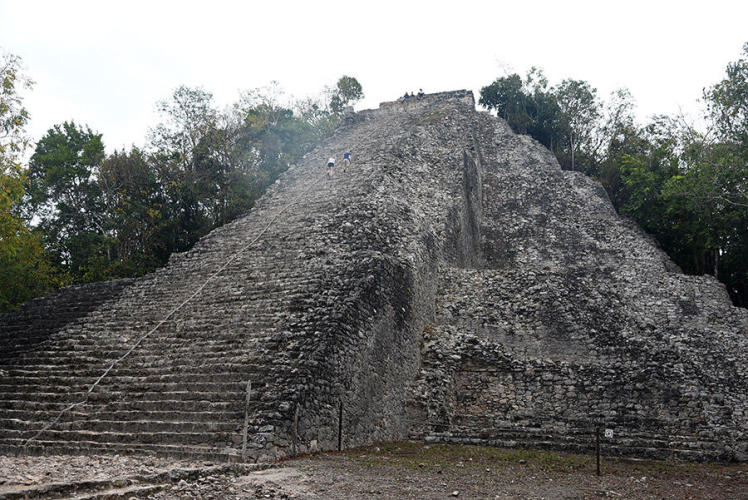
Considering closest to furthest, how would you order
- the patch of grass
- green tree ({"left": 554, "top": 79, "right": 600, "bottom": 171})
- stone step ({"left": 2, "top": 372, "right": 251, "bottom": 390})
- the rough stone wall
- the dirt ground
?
the dirt ground
the patch of grass
stone step ({"left": 2, "top": 372, "right": 251, "bottom": 390})
the rough stone wall
green tree ({"left": 554, "top": 79, "right": 600, "bottom": 171})

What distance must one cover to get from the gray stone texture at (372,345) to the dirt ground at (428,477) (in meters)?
0.60

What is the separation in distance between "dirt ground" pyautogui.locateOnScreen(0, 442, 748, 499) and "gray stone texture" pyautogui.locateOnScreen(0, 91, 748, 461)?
1.95ft

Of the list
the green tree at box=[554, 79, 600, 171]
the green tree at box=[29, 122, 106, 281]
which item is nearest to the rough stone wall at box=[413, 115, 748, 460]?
the green tree at box=[554, 79, 600, 171]

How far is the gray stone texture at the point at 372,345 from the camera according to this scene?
27.0 ft

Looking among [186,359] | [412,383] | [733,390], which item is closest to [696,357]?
[733,390]

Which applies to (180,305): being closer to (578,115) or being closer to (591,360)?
(591,360)

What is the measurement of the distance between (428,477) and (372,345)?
3.47 meters

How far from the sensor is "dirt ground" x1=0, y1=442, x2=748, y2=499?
5688 millimetres

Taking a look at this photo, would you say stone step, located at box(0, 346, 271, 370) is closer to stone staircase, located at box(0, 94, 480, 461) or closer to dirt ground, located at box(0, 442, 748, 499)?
stone staircase, located at box(0, 94, 480, 461)

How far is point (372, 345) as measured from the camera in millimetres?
9836

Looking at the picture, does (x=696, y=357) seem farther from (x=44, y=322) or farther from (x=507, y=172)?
(x=44, y=322)

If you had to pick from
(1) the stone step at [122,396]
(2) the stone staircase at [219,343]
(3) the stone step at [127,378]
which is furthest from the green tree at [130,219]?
(1) the stone step at [122,396]

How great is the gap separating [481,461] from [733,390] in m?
5.64

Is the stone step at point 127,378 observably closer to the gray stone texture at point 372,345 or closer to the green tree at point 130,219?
the gray stone texture at point 372,345
